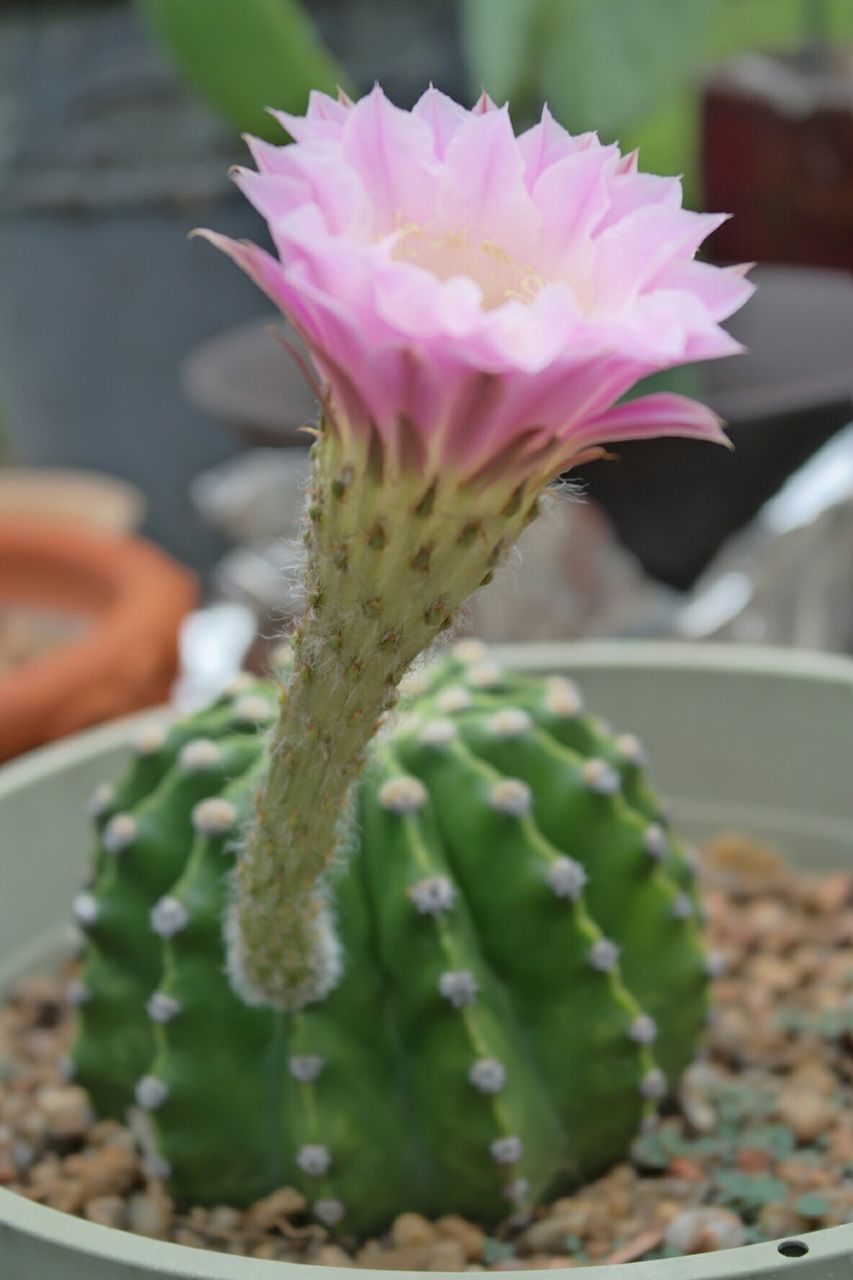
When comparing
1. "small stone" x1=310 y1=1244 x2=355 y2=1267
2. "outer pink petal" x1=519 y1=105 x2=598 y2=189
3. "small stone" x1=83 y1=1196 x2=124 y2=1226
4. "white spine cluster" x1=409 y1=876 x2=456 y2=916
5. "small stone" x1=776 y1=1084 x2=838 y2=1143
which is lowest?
"small stone" x1=83 y1=1196 x2=124 y2=1226

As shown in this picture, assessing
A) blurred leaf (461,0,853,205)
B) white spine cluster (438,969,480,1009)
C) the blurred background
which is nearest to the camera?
white spine cluster (438,969,480,1009)

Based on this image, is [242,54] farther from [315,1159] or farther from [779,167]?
[315,1159]

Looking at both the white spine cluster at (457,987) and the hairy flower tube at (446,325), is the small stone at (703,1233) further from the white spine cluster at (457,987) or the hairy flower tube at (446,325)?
the hairy flower tube at (446,325)

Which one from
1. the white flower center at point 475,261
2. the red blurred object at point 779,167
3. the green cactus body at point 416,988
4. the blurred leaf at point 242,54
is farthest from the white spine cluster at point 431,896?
the red blurred object at point 779,167

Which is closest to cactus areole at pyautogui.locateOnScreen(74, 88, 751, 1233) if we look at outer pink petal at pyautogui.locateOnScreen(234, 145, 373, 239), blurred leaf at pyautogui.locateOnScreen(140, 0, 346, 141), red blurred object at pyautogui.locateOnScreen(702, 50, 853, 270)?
outer pink petal at pyautogui.locateOnScreen(234, 145, 373, 239)

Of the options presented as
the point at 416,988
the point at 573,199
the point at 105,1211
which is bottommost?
the point at 105,1211

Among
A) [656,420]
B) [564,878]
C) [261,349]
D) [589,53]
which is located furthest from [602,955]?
[589,53]

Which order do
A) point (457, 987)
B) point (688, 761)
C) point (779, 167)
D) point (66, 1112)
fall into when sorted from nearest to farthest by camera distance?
point (457, 987), point (66, 1112), point (688, 761), point (779, 167)

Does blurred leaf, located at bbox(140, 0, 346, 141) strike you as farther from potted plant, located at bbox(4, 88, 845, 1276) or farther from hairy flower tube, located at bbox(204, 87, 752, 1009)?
hairy flower tube, located at bbox(204, 87, 752, 1009)
